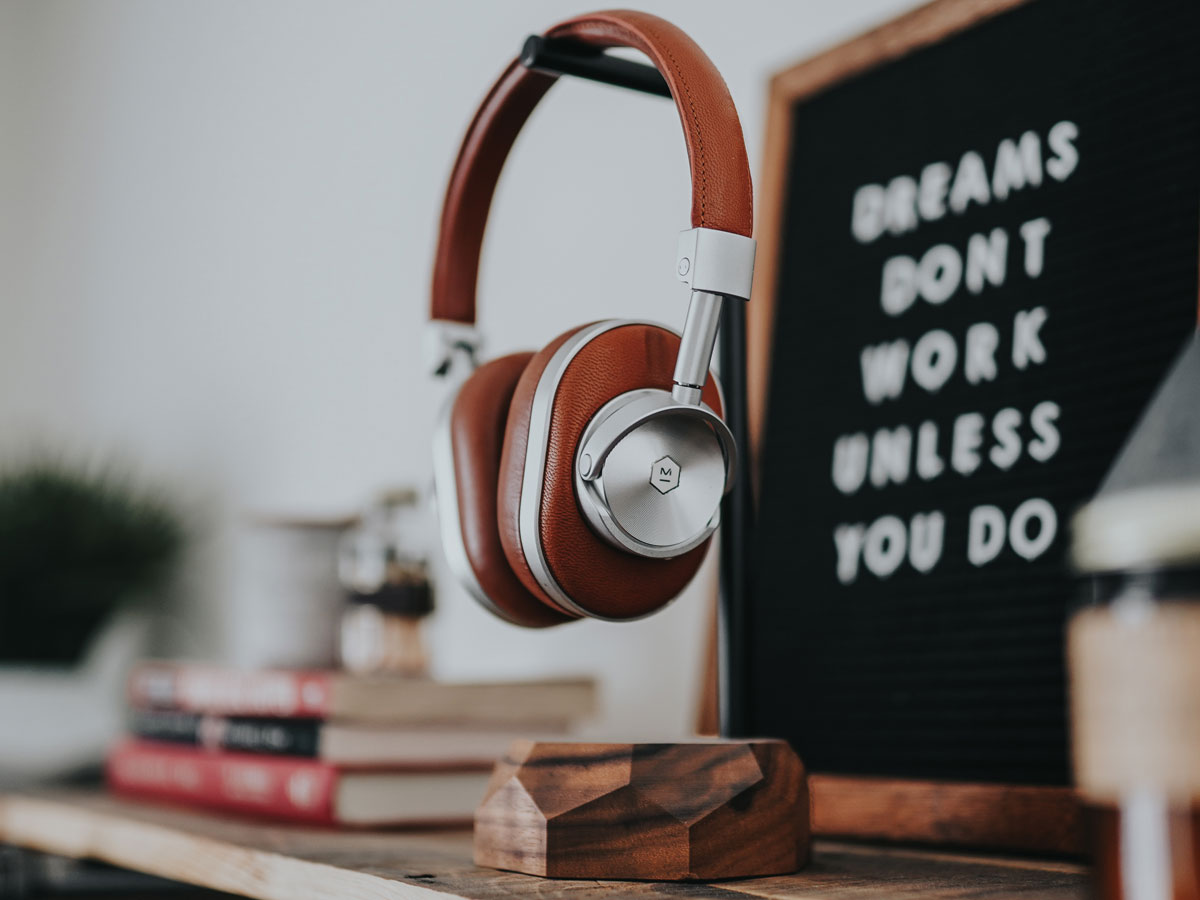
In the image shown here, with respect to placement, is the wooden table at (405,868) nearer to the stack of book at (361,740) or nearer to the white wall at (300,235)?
the stack of book at (361,740)

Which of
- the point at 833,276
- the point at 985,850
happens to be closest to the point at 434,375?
the point at 833,276

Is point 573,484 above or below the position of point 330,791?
above

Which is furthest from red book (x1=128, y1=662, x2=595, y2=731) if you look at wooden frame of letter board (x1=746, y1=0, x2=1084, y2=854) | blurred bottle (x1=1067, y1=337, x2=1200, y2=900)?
blurred bottle (x1=1067, y1=337, x2=1200, y2=900)

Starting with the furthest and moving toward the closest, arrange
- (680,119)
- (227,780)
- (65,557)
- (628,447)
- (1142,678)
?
(65,557), (227,780), (680,119), (628,447), (1142,678)

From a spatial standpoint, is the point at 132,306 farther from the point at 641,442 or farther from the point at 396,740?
the point at 641,442

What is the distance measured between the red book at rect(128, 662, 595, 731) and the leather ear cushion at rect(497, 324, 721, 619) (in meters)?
0.31

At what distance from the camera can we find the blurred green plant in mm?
1256

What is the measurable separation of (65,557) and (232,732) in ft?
1.57

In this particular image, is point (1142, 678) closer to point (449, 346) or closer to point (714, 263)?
point (714, 263)

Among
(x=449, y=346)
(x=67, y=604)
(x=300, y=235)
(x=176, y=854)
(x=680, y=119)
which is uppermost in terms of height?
(x=300, y=235)

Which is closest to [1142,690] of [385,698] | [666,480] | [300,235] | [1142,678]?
[1142,678]

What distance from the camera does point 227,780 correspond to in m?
0.88

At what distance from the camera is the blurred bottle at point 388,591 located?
0.96m

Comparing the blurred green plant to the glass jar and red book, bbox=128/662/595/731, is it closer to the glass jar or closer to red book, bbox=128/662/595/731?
red book, bbox=128/662/595/731
